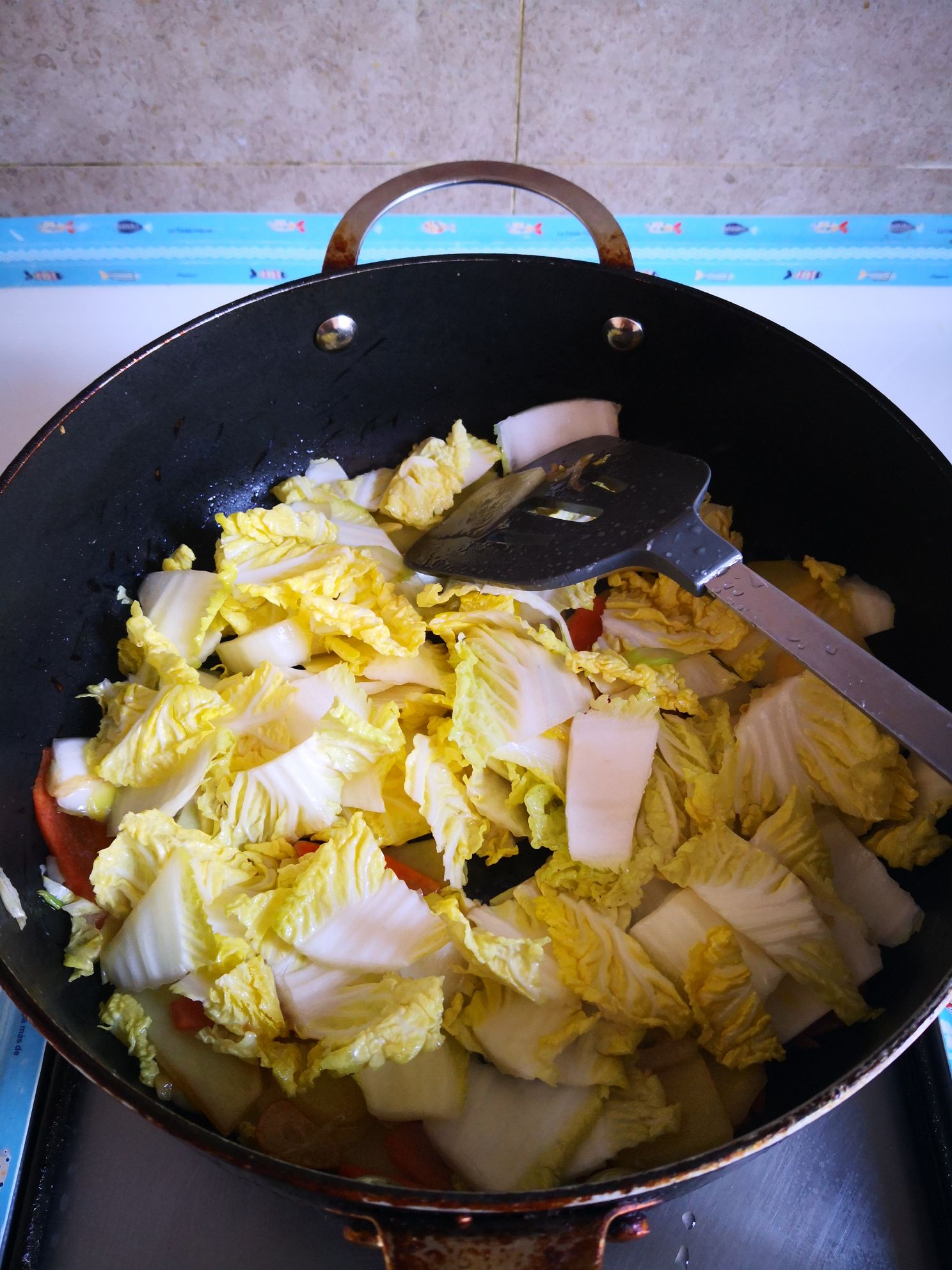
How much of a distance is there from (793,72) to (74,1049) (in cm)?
200

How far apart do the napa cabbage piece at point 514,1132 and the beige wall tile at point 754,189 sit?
172cm

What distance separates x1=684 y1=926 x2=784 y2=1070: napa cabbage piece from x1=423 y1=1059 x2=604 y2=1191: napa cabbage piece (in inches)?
7.2

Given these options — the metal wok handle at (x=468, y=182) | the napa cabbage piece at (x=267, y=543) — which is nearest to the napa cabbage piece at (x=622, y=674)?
the napa cabbage piece at (x=267, y=543)

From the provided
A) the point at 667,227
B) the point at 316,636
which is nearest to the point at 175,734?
the point at 316,636

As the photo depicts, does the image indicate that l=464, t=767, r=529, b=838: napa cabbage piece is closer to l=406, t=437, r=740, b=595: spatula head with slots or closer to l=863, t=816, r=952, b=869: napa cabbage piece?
l=406, t=437, r=740, b=595: spatula head with slots

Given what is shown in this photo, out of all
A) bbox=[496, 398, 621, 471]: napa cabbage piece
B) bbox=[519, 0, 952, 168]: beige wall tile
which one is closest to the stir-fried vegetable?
bbox=[496, 398, 621, 471]: napa cabbage piece

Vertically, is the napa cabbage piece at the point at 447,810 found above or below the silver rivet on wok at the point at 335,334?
below

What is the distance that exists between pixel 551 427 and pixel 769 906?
98 cm

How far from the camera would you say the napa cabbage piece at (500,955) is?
1230mm

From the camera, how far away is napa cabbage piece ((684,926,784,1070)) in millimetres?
1232

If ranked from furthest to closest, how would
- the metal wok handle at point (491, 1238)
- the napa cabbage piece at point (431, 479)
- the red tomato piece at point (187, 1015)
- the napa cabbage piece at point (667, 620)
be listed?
the napa cabbage piece at point (431, 479), the napa cabbage piece at point (667, 620), the red tomato piece at point (187, 1015), the metal wok handle at point (491, 1238)

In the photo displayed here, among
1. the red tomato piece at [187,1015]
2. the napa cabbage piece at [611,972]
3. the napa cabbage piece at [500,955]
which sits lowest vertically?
the red tomato piece at [187,1015]

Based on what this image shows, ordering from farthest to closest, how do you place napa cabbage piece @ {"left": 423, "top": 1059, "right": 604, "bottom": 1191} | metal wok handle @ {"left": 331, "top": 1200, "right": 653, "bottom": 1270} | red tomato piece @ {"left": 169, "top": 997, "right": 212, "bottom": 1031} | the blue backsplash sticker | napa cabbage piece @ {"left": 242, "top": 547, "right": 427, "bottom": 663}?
the blue backsplash sticker → napa cabbage piece @ {"left": 242, "top": 547, "right": 427, "bottom": 663} → red tomato piece @ {"left": 169, "top": 997, "right": 212, "bottom": 1031} → napa cabbage piece @ {"left": 423, "top": 1059, "right": 604, "bottom": 1191} → metal wok handle @ {"left": 331, "top": 1200, "right": 653, "bottom": 1270}

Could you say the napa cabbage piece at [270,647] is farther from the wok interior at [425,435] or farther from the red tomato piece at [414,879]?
the red tomato piece at [414,879]
